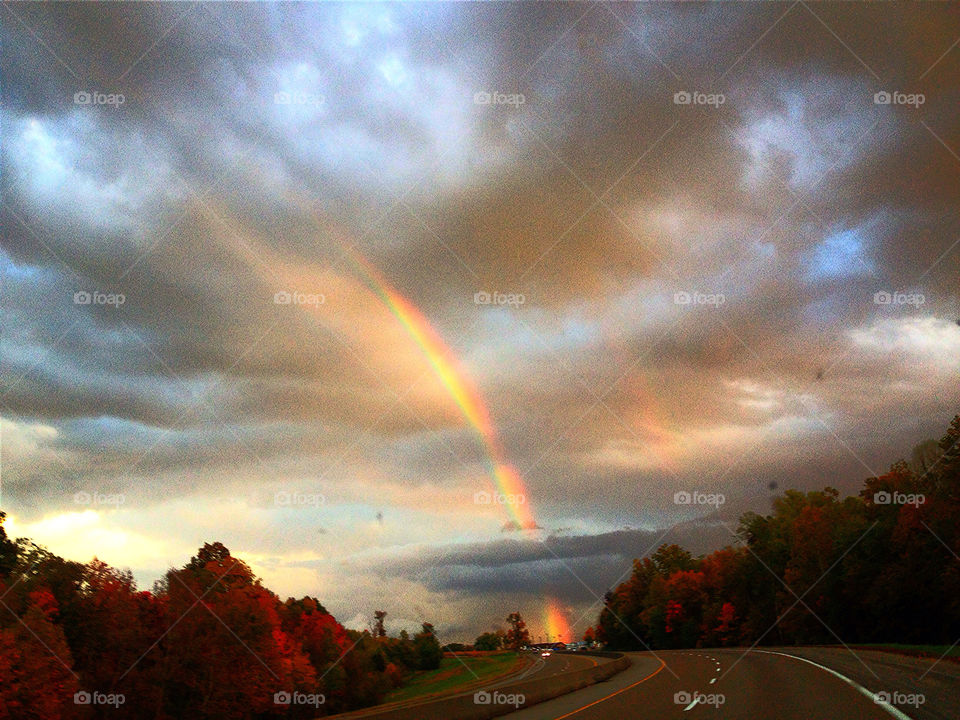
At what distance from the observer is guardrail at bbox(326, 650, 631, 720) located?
15328mm

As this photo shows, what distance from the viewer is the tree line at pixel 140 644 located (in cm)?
6197

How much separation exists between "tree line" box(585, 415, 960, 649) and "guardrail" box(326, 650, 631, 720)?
3754 centimetres

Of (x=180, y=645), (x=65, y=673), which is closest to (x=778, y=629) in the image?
(x=180, y=645)

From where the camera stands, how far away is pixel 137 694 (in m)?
72.6

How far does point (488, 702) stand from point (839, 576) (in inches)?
2768

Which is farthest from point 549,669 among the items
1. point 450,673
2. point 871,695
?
point 871,695

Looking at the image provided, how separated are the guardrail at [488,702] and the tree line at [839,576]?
37544 mm

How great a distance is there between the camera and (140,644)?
73562mm

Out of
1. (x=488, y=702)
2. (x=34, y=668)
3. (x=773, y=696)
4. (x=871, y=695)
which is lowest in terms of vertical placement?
(x=871, y=695)

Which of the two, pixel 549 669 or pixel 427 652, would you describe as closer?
pixel 549 669

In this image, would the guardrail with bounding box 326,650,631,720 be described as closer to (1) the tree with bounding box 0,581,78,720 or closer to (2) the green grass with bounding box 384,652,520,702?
(1) the tree with bounding box 0,581,78,720

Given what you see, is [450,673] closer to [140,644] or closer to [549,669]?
[549,669]

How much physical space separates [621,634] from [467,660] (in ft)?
229

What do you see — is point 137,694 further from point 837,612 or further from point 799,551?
point 799,551
